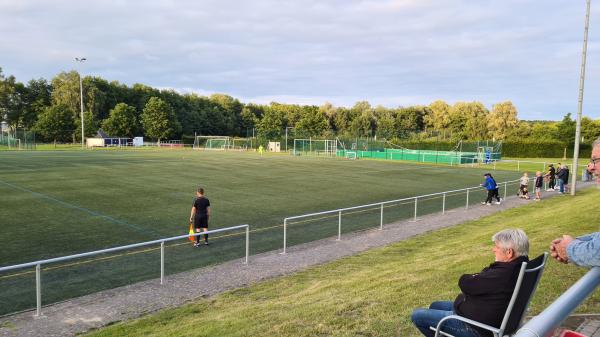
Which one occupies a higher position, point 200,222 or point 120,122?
point 120,122

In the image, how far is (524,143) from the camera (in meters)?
68.7

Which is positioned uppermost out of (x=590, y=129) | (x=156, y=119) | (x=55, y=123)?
(x=590, y=129)

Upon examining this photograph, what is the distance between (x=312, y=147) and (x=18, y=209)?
188ft

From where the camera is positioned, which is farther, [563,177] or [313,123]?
[313,123]

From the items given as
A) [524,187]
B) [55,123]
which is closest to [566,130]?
[524,187]

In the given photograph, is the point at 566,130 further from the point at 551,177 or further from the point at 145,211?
the point at 145,211

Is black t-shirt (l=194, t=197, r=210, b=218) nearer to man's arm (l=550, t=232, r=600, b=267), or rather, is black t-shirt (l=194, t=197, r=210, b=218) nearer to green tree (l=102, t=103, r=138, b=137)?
man's arm (l=550, t=232, r=600, b=267)

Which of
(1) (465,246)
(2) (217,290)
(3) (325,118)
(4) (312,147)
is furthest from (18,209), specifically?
(3) (325,118)

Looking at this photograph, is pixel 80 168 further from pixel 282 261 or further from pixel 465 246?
pixel 465 246

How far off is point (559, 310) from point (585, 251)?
2.16 feet

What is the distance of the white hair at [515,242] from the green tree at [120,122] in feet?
308

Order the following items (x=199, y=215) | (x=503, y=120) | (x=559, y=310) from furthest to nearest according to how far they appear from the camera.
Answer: (x=503, y=120) → (x=199, y=215) → (x=559, y=310)

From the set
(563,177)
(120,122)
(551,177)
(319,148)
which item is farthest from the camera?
(120,122)

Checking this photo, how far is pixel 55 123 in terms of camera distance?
81312 millimetres
